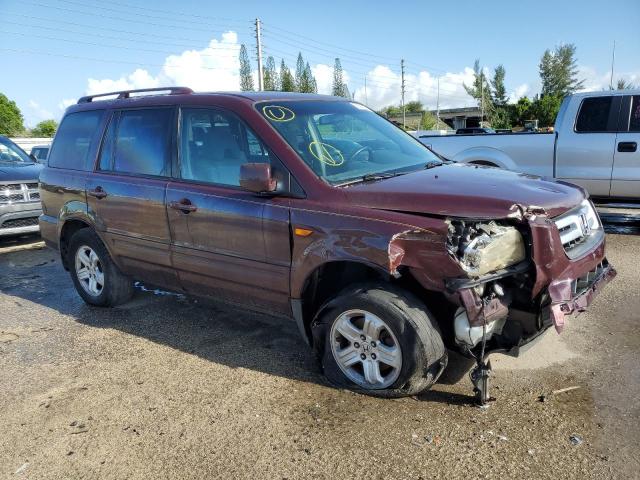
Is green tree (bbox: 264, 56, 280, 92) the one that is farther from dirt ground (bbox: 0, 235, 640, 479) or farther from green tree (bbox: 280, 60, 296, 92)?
dirt ground (bbox: 0, 235, 640, 479)

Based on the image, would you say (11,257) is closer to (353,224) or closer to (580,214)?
(353,224)

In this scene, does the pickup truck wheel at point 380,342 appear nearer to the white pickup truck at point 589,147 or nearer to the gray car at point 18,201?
the white pickup truck at point 589,147

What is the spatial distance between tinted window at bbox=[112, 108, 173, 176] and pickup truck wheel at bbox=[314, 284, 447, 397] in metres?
1.99

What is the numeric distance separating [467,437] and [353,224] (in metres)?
1.35

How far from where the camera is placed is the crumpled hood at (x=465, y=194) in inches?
120

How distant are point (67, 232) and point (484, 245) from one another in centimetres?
432

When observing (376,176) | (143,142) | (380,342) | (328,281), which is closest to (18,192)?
(143,142)

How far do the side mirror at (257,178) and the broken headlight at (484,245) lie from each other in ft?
3.94

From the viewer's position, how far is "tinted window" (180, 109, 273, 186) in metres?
3.94

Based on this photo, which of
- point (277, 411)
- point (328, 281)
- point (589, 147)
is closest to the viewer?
point (277, 411)

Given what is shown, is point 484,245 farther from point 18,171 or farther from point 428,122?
point 428,122

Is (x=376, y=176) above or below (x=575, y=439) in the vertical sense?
above

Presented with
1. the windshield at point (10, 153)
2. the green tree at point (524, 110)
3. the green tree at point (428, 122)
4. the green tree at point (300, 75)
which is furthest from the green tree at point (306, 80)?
the windshield at point (10, 153)

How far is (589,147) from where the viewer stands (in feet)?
25.7
